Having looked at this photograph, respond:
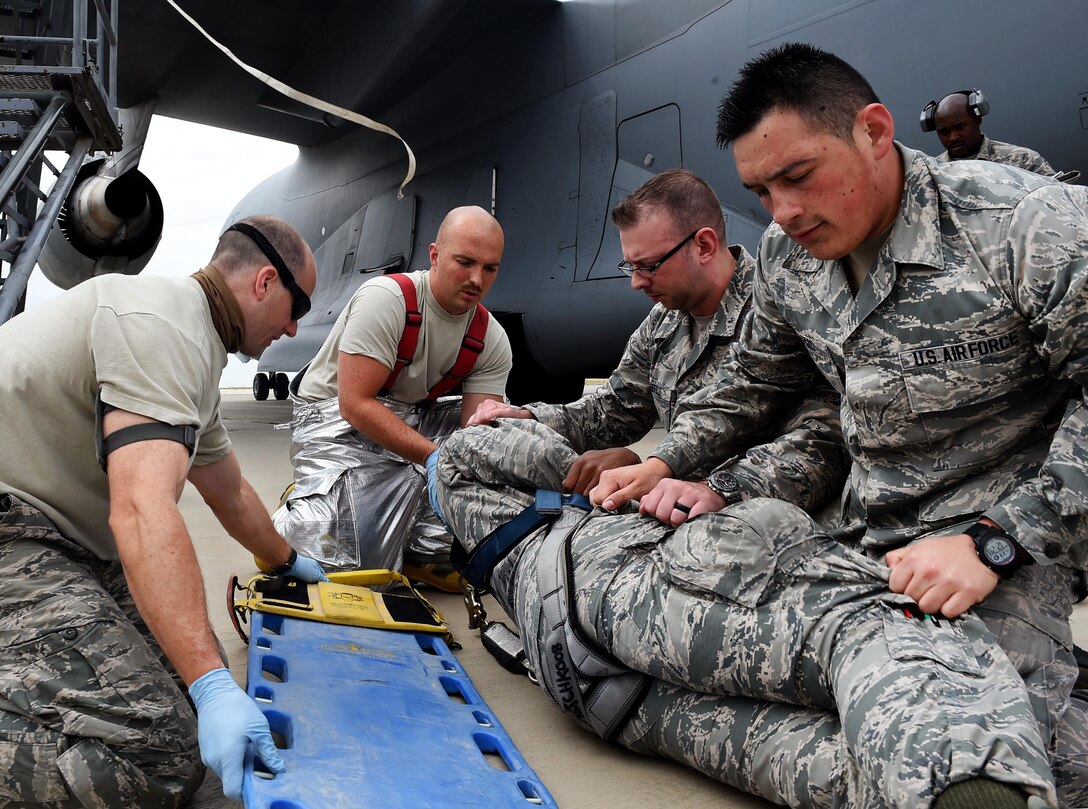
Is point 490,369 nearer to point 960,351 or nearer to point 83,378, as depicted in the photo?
point 83,378

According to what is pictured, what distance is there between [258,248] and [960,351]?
1546mm

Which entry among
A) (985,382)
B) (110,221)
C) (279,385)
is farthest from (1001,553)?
(279,385)

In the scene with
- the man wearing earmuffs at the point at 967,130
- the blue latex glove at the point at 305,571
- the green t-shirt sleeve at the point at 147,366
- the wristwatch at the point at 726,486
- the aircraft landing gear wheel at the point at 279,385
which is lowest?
the aircraft landing gear wheel at the point at 279,385

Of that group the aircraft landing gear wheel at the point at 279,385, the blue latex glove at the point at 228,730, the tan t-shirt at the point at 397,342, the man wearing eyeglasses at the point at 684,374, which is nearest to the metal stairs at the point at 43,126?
the tan t-shirt at the point at 397,342

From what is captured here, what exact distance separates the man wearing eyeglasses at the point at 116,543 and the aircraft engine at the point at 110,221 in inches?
211

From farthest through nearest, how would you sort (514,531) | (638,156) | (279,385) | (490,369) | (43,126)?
(279,385) < (638,156) < (43,126) < (490,369) < (514,531)

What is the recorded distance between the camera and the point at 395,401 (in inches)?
136

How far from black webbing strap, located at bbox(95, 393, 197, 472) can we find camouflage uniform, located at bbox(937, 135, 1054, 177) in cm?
279

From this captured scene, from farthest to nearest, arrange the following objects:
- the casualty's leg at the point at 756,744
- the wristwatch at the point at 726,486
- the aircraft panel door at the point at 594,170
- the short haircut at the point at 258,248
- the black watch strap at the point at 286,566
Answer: the aircraft panel door at the point at 594,170 → the black watch strap at the point at 286,566 → the short haircut at the point at 258,248 → the wristwatch at the point at 726,486 → the casualty's leg at the point at 756,744

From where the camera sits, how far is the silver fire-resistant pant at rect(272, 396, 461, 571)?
3277mm

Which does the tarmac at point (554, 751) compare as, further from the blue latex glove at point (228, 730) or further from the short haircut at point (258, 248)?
the short haircut at point (258, 248)

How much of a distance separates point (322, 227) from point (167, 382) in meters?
8.15

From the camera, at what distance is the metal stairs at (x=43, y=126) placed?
431 centimetres

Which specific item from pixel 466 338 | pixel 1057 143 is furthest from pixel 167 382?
pixel 1057 143
